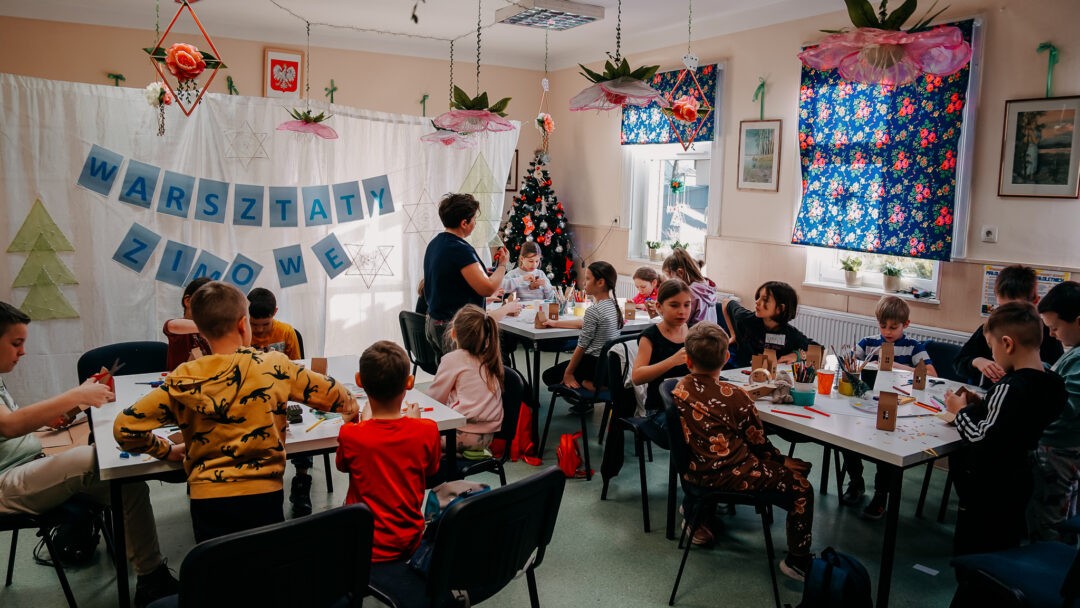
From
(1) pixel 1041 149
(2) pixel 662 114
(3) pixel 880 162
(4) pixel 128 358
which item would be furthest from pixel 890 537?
(2) pixel 662 114

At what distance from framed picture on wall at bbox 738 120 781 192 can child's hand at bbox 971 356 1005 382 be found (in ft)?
9.24

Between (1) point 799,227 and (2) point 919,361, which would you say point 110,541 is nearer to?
(2) point 919,361

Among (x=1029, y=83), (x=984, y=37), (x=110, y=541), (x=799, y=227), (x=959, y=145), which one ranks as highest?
(x=984, y=37)

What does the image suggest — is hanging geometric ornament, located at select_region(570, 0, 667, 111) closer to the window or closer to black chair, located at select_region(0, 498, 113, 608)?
black chair, located at select_region(0, 498, 113, 608)

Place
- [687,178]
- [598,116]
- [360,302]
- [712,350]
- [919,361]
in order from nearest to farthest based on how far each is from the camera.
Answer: [712,350], [919,361], [360,302], [687,178], [598,116]

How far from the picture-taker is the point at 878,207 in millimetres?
5457

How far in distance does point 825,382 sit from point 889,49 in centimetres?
150

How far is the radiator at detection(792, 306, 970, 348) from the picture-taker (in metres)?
5.18

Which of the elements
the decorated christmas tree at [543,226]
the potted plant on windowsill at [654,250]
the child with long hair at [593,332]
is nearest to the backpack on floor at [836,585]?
the child with long hair at [593,332]

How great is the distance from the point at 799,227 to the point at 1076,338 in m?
3.01

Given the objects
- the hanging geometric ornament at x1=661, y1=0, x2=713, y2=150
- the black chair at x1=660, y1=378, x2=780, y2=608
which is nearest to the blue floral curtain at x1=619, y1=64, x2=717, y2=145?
the hanging geometric ornament at x1=661, y1=0, x2=713, y2=150

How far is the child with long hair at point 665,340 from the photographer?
3.84 metres

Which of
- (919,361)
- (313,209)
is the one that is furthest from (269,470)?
(313,209)

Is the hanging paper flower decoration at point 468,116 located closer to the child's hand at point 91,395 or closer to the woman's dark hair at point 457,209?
the woman's dark hair at point 457,209
